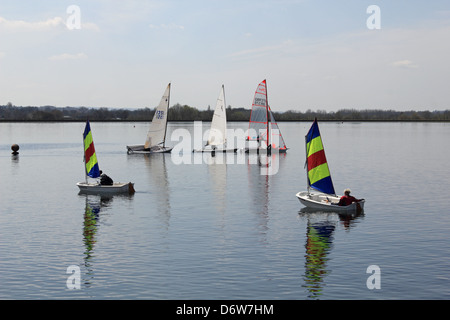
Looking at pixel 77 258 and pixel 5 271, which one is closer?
pixel 5 271

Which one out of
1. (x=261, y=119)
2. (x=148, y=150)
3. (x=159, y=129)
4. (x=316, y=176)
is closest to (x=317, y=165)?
(x=316, y=176)

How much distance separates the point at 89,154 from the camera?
206ft

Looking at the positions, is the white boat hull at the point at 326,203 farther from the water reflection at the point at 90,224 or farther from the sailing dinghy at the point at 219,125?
the sailing dinghy at the point at 219,125

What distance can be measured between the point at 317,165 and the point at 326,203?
5.60 meters

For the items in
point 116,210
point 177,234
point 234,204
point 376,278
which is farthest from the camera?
point 234,204

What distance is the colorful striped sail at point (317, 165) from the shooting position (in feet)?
174

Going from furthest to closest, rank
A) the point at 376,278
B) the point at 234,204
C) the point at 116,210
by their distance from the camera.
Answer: the point at 234,204 < the point at 116,210 < the point at 376,278

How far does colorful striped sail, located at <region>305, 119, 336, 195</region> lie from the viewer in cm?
5306

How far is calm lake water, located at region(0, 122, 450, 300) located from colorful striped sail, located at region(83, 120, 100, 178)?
3.86 m

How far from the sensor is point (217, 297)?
2747cm
